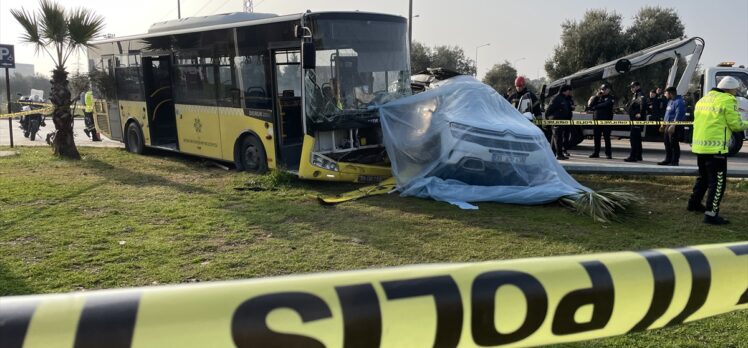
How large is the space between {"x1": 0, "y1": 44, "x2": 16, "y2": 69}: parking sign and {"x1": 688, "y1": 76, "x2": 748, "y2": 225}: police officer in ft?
54.2

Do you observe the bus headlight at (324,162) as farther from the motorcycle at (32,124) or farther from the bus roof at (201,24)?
the motorcycle at (32,124)

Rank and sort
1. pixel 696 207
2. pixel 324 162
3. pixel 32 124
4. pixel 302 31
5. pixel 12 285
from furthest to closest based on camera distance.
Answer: pixel 32 124 < pixel 324 162 < pixel 302 31 < pixel 696 207 < pixel 12 285

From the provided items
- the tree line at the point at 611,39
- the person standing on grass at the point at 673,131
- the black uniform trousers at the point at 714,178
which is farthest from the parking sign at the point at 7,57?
the tree line at the point at 611,39

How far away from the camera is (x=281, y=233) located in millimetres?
6047

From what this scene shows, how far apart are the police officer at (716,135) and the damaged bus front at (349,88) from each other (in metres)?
4.50

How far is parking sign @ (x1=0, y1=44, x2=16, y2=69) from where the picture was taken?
15.0 metres

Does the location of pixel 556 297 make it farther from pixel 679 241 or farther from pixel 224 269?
pixel 679 241

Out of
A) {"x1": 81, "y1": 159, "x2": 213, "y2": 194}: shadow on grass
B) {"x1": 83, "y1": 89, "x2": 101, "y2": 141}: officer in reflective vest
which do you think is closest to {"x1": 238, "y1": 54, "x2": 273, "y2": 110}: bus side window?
{"x1": 81, "y1": 159, "x2": 213, "y2": 194}: shadow on grass

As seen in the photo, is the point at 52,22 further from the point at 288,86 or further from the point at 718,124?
the point at 718,124

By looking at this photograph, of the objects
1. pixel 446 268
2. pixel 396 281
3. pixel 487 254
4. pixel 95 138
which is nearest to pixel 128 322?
pixel 396 281

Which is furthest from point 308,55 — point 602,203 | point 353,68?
point 602,203

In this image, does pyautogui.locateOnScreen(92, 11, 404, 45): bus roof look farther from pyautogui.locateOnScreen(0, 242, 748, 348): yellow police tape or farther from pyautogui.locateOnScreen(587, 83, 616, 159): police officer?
pyautogui.locateOnScreen(0, 242, 748, 348): yellow police tape

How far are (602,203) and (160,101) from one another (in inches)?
395

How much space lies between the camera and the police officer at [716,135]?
6.44 meters
